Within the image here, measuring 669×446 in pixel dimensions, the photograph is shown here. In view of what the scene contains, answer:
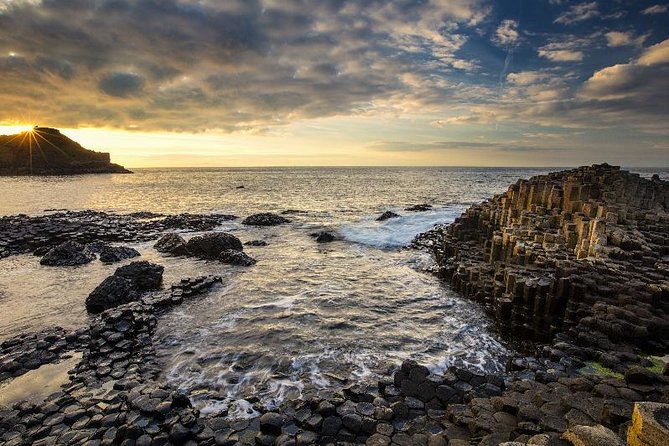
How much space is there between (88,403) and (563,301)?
1285 cm

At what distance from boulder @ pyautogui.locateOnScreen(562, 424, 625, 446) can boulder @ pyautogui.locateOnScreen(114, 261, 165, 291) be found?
51.1 ft

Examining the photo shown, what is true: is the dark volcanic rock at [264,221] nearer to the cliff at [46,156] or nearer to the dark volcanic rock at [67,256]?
the dark volcanic rock at [67,256]

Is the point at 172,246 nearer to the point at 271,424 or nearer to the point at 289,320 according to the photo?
the point at 289,320

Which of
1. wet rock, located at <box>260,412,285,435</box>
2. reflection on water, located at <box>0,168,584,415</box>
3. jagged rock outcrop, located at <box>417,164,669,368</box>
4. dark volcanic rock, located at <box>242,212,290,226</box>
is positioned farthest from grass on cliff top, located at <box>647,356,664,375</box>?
dark volcanic rock, located at <box>242,212,290,226</box>

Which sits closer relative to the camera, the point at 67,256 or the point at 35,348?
the point at 35,348

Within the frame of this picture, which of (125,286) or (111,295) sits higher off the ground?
(125,286)

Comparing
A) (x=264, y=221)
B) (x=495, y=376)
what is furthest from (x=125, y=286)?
(x=264, y=221)

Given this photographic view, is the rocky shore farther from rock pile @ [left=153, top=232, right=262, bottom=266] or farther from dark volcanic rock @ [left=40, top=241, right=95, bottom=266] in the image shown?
dark volcanic rock @ [left=40, top=241, right=95, bottom=266]

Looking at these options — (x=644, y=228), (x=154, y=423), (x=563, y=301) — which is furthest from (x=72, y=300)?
(x=644, y=228)

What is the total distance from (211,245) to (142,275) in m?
5.67

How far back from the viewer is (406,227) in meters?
32.0

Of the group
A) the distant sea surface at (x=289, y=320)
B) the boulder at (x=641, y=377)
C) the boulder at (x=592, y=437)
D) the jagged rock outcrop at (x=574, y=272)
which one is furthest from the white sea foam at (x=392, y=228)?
the boulder at (x=592, y=437)

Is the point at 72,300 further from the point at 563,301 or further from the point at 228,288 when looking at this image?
the point at 563,301

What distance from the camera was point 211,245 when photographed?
21344 millimetres
